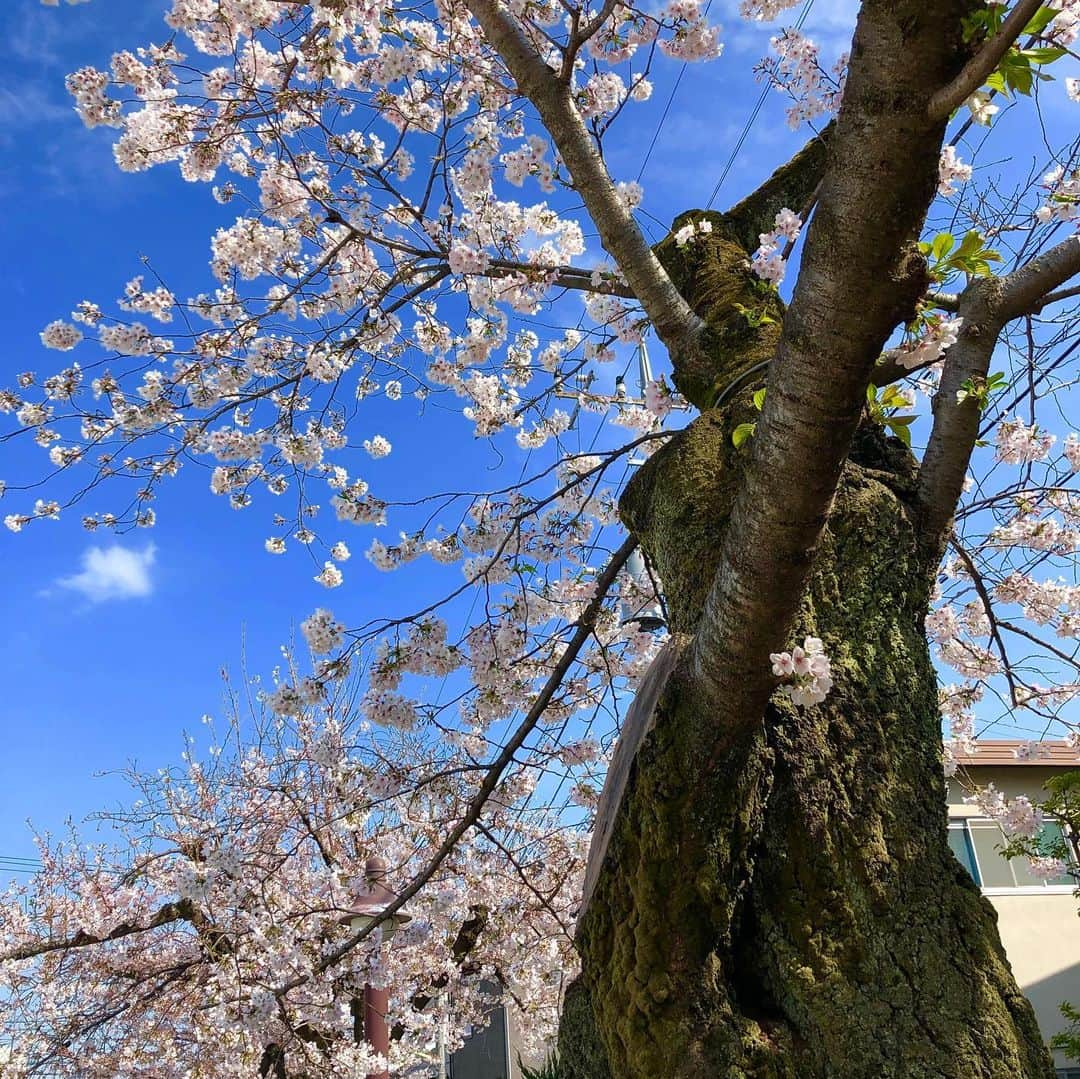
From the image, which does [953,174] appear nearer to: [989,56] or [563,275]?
→ [563,275]

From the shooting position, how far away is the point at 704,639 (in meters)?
1.65

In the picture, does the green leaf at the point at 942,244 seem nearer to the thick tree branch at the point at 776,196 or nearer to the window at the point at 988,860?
the thick tree branch at the point at 776,196

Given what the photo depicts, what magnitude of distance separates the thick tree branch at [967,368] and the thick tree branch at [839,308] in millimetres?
896

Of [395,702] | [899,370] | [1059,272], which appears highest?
[1059,272]

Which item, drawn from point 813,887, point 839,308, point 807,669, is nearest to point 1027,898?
point 813,887

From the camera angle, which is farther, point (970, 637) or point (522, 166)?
point (970, 637)

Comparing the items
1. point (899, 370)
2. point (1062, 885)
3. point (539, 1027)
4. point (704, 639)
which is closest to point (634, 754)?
point (704, 639)

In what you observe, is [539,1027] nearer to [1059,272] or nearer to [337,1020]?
[337,1020]

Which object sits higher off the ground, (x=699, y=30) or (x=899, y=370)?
(x=699, y=30)

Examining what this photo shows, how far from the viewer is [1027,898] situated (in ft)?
29.9

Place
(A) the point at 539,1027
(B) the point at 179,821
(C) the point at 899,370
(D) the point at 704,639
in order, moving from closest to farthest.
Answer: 1. (D) the point at 704,639
2. (C) the point at 899,370
3. (B) the point at 179,821
4. (A) the point at 539,1027

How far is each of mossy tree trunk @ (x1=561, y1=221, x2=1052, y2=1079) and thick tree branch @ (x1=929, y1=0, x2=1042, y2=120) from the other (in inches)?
30.0

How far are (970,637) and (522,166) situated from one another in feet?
12.0

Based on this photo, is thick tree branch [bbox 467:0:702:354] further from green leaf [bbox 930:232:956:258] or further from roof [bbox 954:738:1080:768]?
roof [bbox 954:738:1080:768]
